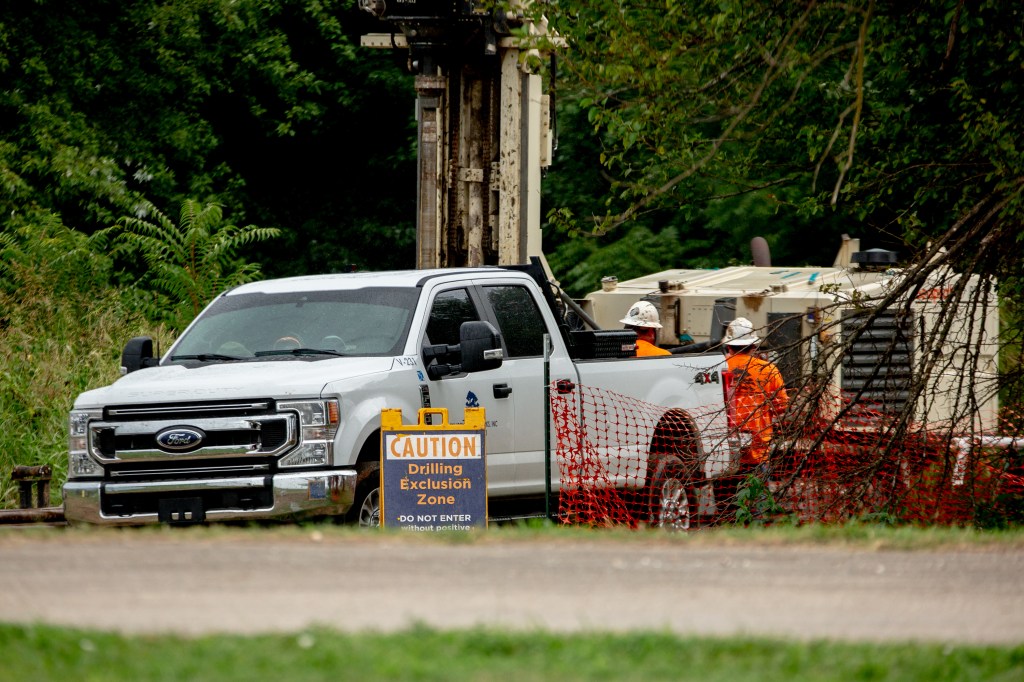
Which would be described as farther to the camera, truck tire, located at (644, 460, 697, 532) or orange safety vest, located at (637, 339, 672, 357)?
orange safety vest, located at (637, 339, 672, 357)

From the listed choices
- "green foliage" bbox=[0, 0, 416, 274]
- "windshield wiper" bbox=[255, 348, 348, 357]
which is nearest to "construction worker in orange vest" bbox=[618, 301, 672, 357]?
"windshield wiper" bbox=[255, 348, 348, 357]

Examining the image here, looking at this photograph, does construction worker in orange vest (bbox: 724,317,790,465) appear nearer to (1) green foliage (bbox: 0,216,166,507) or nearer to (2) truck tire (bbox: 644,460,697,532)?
Result: (2) truck tire (bbox: 644,460,697,532)

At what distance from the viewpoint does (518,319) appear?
11.0 meters

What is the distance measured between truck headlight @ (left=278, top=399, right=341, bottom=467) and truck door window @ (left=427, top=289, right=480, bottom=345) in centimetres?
133

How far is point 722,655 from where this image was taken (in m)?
5.24

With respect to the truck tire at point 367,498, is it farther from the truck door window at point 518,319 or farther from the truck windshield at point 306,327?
the truck door window at point 518,319

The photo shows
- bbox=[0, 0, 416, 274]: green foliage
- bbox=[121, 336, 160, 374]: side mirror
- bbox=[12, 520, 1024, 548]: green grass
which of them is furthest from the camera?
bbox=[0, 0, 416, 274]: green foliage

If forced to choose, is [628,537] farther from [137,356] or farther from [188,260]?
[188,260]

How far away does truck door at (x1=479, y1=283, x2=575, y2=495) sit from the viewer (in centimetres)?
1063

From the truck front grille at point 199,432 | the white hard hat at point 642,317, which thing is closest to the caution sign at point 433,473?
the truck front grille at point 199,432

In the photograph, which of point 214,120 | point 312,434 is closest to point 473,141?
point 312,434

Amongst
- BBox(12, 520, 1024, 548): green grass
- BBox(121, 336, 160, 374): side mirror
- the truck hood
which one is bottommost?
BBox(12, 520, 1024, 548): green grass

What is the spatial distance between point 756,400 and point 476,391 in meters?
2.65

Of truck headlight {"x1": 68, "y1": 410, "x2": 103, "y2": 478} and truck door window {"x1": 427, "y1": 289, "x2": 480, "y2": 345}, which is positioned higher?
truck door window {"x1": 427, "y1": 289, "x2": 480, "y2": 345}
